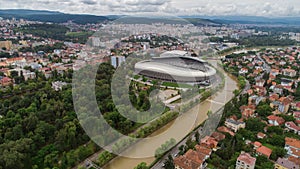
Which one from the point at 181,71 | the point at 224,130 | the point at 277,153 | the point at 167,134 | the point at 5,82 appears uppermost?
the point at 181,71

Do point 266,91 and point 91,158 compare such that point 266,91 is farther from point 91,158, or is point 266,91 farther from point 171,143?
point 91,158

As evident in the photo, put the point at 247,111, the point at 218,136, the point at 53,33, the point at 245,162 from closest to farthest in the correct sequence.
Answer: the point at 245,162, the point at 218,136, the point at 247,111, the point at 53,33

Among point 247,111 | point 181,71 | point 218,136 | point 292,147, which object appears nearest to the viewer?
point 292,147

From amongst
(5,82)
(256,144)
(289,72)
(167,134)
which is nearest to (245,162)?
(256,144)

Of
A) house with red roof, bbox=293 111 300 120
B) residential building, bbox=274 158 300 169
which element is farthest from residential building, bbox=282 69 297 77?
residential building, bbox=274 158 300 169

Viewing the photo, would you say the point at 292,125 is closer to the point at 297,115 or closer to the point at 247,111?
the point at 297,115

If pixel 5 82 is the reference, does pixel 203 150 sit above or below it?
below

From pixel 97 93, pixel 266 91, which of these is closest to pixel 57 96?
pixel 97 93
